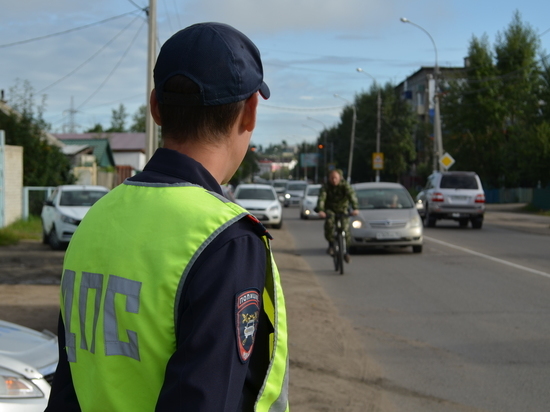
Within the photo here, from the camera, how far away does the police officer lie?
4.51 ft

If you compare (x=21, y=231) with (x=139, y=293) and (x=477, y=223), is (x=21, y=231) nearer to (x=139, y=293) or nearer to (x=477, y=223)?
(x=477, y=223)

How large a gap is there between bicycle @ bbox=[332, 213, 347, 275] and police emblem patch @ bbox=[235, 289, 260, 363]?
465 inches

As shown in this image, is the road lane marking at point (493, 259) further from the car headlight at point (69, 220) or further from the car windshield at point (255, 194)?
the car headlight at point (69, 220)

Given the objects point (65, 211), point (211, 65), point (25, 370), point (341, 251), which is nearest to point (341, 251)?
point (341, 251)

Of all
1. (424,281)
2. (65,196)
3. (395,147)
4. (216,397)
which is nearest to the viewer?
(216,397)

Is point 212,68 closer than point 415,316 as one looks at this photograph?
Yes

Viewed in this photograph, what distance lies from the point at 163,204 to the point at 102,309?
0.82 ft

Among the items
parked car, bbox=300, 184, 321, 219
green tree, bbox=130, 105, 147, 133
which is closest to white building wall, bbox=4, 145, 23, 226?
parked car, bbox=300, 184, 321, 219

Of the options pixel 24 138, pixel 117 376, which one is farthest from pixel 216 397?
pixel 24 138

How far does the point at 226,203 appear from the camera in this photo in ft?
5.02

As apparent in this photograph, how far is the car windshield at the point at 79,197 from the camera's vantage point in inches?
714

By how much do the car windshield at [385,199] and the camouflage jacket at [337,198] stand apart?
372cm

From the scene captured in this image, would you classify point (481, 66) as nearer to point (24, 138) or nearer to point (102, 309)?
point (24, 138)

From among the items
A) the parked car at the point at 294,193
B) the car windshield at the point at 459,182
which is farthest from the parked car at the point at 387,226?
the parked car at the point at 294,193
